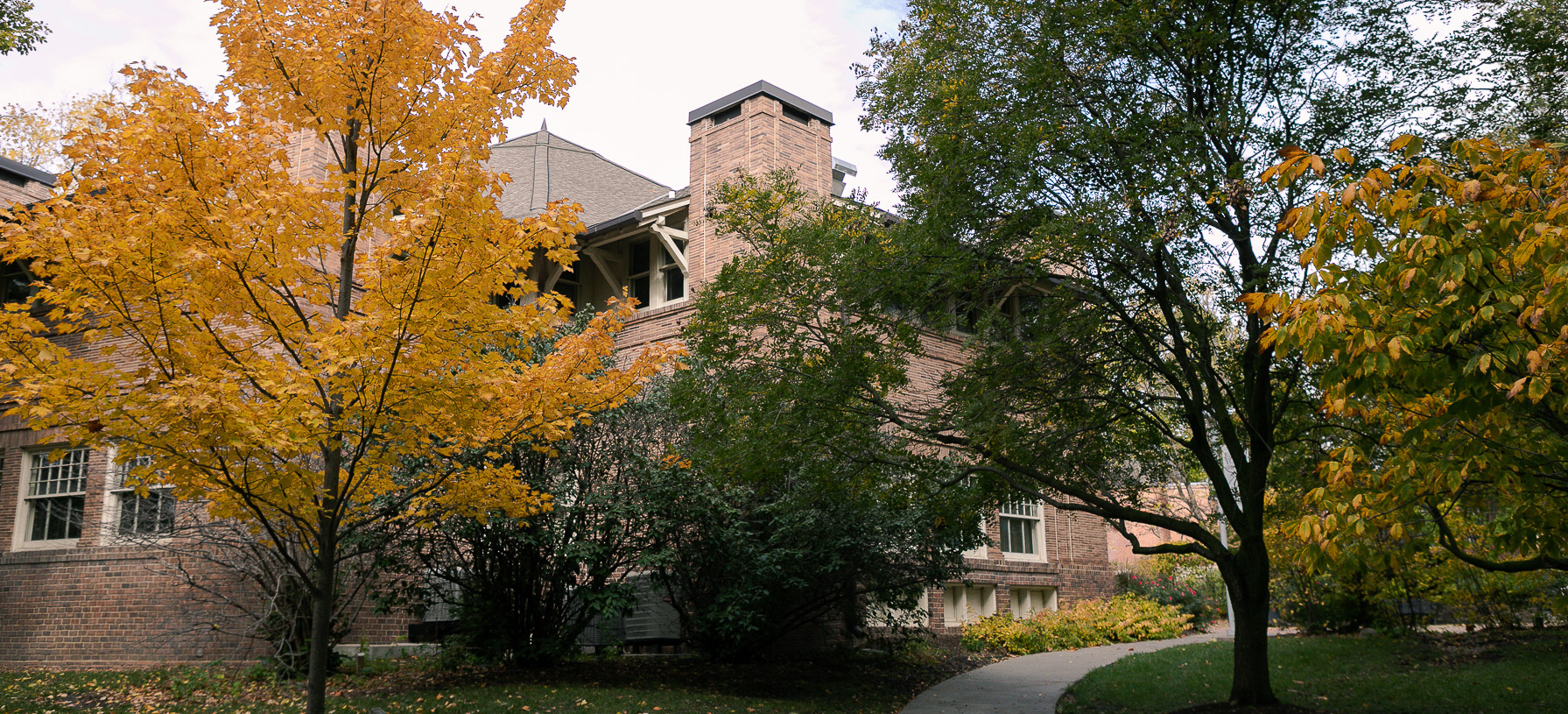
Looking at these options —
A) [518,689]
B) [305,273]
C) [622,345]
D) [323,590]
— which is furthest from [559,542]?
[622,345]

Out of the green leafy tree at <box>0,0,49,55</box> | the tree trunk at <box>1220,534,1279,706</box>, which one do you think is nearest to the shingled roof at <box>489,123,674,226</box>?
the green leafy tree at <box>0,0,49,55</box>

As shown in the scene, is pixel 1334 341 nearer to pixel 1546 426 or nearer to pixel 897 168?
pixel 1546 426

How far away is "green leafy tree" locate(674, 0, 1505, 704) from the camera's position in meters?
9.62

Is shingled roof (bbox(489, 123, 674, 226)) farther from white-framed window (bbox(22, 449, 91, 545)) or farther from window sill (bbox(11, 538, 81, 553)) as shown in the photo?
window sill (bbox(11, 538, 81, 553))

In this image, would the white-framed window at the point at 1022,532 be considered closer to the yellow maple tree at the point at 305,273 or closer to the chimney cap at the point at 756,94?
the chimney cap at the point at 756,94

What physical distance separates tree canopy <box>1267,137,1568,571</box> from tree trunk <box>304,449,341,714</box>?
20.1 feet

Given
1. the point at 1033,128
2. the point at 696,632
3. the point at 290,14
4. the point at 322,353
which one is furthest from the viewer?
the point at 696,632

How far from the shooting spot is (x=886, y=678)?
13.9 meters

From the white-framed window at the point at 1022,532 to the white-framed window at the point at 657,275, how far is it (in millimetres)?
8020

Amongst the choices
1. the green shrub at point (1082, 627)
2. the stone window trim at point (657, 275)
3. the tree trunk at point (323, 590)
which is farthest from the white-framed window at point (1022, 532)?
the tree trunk at point (323, 590)

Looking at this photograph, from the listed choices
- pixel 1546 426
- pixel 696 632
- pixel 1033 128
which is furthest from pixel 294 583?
pixel 1546 426

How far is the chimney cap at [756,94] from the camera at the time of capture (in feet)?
58.9

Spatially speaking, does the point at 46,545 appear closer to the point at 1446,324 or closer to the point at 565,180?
the point at 565,180

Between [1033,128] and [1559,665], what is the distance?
849 centimetres
